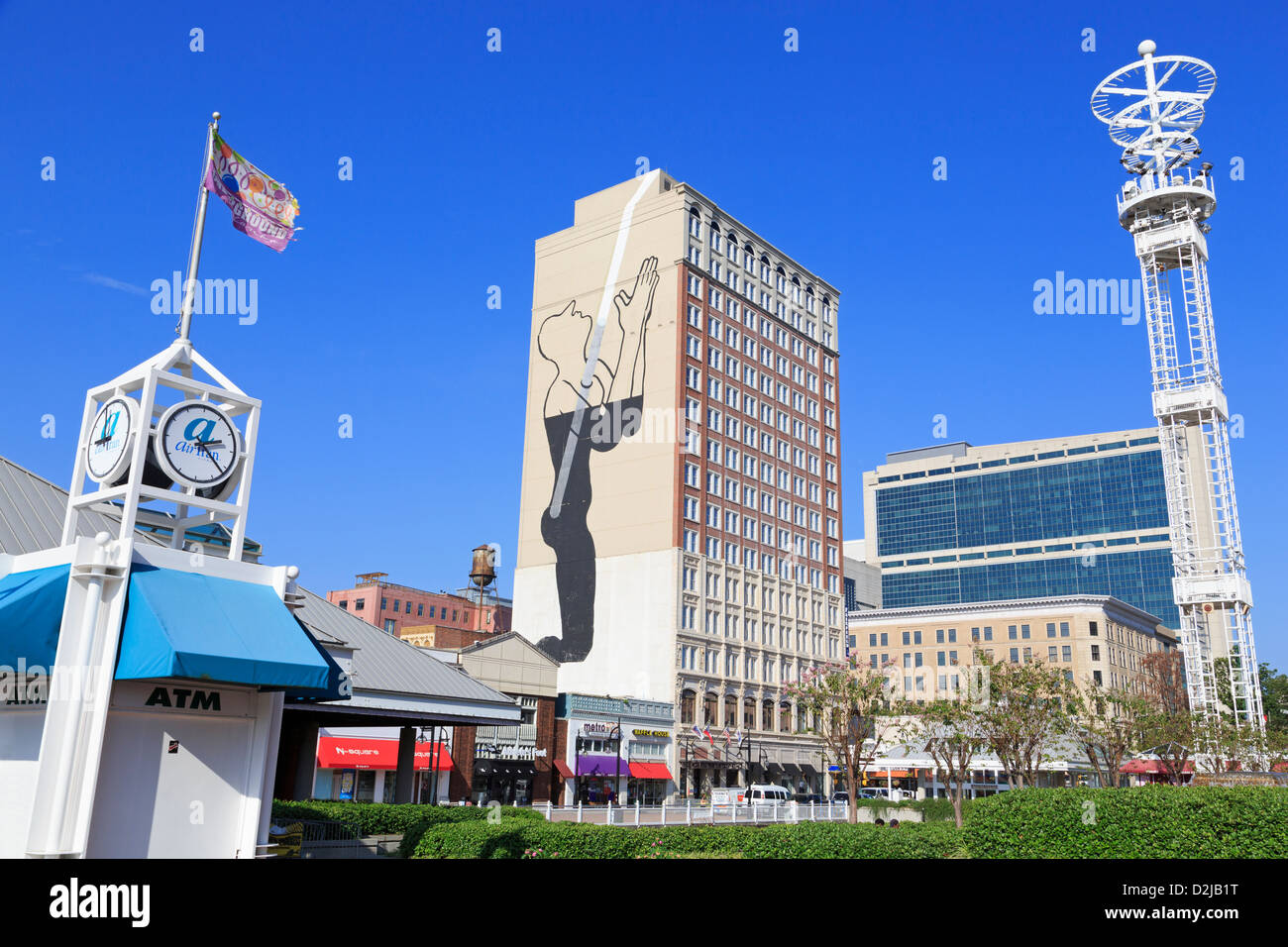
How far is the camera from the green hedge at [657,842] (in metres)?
24.1

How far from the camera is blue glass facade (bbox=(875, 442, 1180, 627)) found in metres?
176

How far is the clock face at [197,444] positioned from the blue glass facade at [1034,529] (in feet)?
587

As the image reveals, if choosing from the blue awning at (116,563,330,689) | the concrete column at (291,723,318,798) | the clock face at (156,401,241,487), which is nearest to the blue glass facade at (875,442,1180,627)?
the concrete column at (291,723,318,798)

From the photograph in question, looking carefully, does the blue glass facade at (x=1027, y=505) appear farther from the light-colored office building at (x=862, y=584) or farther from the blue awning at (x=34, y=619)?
the blue awning at (x=34, y=619)

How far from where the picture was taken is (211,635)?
1648 centimetres

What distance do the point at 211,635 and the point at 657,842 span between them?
13.0 m

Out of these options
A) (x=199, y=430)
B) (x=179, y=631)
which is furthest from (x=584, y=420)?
(x=179, y=631)

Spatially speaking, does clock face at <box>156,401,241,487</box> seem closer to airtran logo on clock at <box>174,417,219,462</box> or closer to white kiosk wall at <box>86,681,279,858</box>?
airtran logo on clock at <box>174,417,219,462</box>

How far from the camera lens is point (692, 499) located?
9225 centimetres

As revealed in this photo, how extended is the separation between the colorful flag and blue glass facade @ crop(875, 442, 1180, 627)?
17670cm

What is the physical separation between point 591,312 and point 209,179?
81926 millimetres

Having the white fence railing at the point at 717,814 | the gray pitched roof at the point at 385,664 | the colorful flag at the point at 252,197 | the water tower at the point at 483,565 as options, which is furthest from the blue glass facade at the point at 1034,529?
the colorful flag at the point at 252,197
